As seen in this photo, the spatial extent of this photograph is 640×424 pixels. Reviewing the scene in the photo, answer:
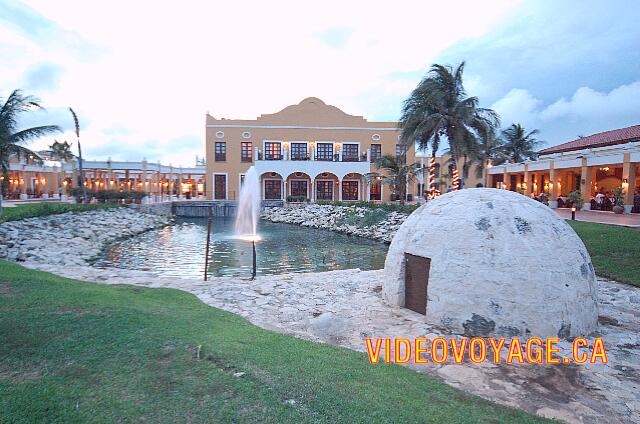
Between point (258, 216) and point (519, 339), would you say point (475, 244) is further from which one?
point (258, 216)

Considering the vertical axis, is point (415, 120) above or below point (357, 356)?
above

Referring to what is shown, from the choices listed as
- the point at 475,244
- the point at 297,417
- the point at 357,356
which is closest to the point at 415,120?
the point at 475,244

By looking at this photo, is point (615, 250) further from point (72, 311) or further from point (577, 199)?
point (577, 199)

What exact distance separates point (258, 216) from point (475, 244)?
28958 mm

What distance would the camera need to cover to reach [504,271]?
557 centimetres

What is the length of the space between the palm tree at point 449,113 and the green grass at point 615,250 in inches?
309

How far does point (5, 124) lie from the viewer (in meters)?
18.5

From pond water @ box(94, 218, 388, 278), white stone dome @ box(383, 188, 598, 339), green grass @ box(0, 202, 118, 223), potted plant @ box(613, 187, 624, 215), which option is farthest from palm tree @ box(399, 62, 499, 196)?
green grass @ box(0, 202, 118, 223)

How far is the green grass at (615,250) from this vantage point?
9761 millimetres

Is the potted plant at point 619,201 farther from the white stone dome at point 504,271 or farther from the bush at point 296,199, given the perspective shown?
the bush at point 296,199

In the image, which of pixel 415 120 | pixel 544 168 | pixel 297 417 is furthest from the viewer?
pixel 544 168

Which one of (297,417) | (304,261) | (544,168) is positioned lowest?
Result: (304,261)

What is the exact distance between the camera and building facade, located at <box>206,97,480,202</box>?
3916cm

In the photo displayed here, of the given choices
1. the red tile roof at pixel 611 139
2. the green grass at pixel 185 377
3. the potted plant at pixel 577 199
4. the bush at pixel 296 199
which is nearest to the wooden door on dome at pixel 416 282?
the green grass at pixel 185 377
